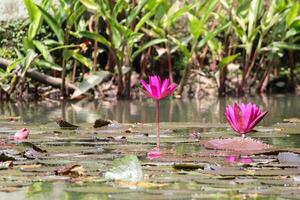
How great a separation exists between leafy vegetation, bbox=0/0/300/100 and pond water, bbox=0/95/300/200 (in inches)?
107

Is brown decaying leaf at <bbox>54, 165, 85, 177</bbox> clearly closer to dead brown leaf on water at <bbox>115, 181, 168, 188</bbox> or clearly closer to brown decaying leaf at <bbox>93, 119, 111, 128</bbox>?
dead brown leaf on water at <bbox>115, 181, 168, 188</bbox>

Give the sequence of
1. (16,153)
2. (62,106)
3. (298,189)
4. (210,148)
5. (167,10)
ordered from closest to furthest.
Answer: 1. (298,189)
2. (16,153)
3. (210,148)
4. (62,106)
5. (167,10)

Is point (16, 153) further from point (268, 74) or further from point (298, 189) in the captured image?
point (268, 74)

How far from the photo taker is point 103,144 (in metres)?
3.26

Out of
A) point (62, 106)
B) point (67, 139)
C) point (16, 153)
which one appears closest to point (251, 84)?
point (62, 106)

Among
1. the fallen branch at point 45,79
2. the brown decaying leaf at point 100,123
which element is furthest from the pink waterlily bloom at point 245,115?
the fallen branch at point 45,79

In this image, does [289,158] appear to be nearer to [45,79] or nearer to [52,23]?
[52,23]

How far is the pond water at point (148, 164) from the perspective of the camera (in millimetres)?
2051

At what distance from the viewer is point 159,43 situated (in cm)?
873

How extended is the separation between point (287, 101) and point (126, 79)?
159 cm

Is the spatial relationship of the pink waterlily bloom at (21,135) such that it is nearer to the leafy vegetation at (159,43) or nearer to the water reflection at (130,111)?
the water reflection at (130,111)

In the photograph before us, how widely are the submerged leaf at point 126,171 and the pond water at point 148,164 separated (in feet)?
0.04

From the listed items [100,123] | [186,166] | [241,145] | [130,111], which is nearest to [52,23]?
[130,111]

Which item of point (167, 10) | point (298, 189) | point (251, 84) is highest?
point (167, 10)
